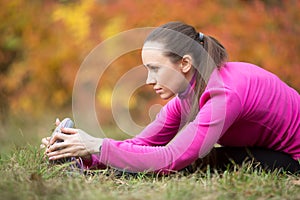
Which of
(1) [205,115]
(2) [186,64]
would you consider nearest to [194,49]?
(2) [186,64]

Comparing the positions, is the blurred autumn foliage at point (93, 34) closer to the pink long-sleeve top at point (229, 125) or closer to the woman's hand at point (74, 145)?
the pink long-sleeve top at point (229, 125)

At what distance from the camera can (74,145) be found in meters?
2.62

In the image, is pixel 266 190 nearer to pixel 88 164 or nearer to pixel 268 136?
pixel 268 136

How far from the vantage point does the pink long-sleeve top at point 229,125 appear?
2586 millimetres

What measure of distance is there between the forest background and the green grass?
2.92 metres

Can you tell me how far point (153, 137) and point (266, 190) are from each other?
4.04ft

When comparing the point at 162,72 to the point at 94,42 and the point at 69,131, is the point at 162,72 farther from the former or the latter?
the point at 94,42

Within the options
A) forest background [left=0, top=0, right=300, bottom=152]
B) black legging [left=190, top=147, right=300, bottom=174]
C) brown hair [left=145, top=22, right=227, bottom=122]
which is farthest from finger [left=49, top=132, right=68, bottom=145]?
forest background [left=0, top=0, right=300, bottom=152]

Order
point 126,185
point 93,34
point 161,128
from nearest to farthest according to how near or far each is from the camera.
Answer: point 126,185
point 161,128
point 93,34

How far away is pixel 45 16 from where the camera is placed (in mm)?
7906

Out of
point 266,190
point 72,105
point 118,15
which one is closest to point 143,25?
point 118,15

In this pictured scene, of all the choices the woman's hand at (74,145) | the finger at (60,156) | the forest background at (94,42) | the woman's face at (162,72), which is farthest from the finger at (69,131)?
the forest background at (94,42)

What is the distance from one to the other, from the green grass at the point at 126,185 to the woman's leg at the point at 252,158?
138 millimetres

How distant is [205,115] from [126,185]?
0.54 m
